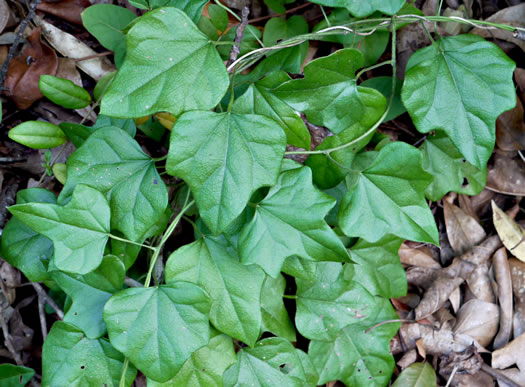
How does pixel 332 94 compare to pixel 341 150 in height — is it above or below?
above

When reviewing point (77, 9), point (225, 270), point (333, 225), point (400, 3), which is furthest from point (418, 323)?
point (77, 9)

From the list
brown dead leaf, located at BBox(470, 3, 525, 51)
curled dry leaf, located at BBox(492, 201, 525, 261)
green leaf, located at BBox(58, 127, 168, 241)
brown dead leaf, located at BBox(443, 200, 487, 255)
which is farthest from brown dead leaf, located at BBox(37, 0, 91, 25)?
curled dry leaf, located at BBox(492, 201, 525, 261)

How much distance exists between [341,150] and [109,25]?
31.3 inches

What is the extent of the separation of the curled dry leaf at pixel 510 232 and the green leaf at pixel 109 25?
4.49ft

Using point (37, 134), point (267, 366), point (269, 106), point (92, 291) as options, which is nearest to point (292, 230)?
point (269, 106)

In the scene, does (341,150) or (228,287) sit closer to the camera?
(228,287)

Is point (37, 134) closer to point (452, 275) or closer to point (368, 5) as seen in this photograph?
point (368, 5)

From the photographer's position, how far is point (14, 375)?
4.24 feet

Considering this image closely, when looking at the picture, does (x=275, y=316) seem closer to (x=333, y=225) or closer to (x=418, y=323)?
(x=333, y=225)

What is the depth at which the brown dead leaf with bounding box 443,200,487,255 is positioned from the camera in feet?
5.38

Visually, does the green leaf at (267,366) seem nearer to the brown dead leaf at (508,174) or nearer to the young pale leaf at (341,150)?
the young pale leaf at (341,150)

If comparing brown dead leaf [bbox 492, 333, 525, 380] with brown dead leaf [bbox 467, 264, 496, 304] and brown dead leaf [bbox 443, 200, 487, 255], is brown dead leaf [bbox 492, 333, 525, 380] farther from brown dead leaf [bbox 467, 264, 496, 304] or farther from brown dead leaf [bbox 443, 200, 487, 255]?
brown dead leaf [bbox 443, 200, 487, 255]

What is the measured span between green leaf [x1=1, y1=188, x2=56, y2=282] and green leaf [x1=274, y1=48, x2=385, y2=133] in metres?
0.74

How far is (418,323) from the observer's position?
5.25ft
